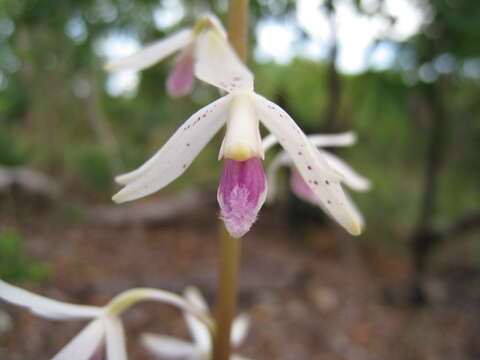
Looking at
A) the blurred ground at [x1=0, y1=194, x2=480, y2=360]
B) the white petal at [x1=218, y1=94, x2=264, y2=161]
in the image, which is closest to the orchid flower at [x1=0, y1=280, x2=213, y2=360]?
the white petal at [x1=218, y1=94, x2=264, y2=161]

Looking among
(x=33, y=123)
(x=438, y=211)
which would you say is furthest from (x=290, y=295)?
(x=33, y=123)

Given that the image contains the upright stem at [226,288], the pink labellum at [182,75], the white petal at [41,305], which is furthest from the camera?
the pink labellum at [182,75]

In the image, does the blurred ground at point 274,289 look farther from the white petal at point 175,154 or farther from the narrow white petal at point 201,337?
the white petal at point 175,154

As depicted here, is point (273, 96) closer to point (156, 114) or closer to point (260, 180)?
point (156, 114)

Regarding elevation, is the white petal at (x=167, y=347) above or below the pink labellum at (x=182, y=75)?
below

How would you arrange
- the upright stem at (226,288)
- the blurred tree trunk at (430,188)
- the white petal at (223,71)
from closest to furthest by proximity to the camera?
1. the white petal at (223,71)
2. the upright stem at (226,288)
3. the blurred tree trunk at (430,188)

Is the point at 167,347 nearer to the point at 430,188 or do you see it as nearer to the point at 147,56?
the point at 147,56

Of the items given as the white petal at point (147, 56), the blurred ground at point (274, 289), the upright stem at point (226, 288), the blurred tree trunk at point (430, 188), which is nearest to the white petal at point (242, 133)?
the upright stem at point (226, 288)
